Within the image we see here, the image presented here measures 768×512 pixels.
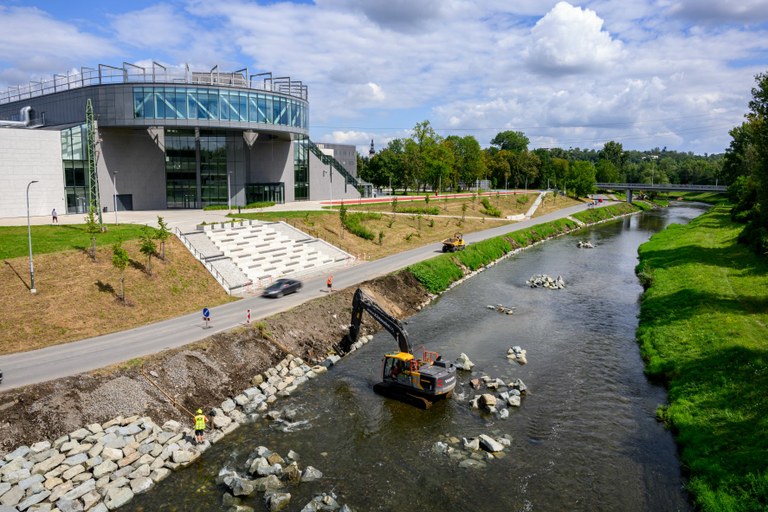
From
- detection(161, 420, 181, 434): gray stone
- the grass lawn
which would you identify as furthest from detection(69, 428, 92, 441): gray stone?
the grass lawn

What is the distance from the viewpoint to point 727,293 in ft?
132

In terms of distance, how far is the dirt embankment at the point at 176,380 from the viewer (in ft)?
70.8

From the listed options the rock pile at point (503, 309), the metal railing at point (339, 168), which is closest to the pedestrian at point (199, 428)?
the rock pile at point (503, 309)

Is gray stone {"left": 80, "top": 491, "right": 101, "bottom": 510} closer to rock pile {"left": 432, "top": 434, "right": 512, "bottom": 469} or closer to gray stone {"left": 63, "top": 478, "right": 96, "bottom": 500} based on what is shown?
gray stone {"left": 63, "top": 478, "right": 96, "bottom": 500}

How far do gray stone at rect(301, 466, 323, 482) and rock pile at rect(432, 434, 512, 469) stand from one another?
519 cm

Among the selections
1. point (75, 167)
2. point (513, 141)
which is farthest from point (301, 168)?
point (513, 141)

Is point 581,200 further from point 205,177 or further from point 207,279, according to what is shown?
point 207,279

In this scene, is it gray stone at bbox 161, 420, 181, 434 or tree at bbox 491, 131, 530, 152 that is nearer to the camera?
gray stone at bbox 161, 420, 181, 434

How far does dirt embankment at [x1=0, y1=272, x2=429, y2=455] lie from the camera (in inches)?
850

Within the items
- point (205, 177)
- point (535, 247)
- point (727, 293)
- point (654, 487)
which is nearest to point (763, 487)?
point (654, 487)

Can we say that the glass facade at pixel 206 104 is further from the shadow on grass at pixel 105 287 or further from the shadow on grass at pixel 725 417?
the shadow on grass at pixel 725 417

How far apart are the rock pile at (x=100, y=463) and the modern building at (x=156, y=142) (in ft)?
137

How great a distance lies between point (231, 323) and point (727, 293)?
3725cm

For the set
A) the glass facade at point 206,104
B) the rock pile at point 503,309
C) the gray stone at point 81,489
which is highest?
the glass facade at point 206,104
